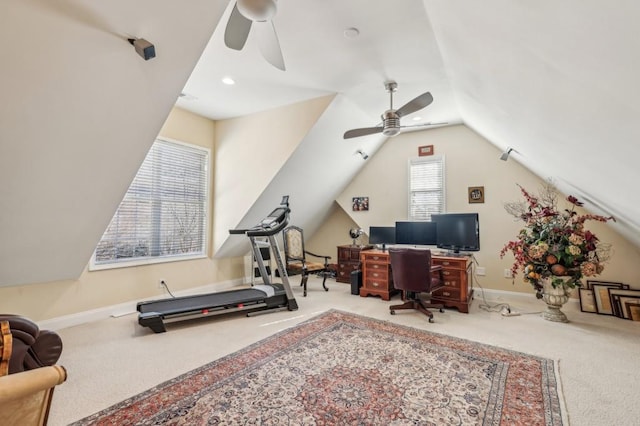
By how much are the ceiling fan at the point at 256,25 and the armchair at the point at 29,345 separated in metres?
1.99

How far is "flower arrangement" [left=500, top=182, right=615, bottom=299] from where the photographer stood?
10.8ft

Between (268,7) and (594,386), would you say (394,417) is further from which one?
(268,7)

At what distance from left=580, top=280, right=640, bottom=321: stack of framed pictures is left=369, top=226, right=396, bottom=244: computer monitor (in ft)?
8.72

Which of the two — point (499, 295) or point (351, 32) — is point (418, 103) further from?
point (499, 295)

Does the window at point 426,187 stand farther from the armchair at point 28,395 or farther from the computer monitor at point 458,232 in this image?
the armchair at point 28,395

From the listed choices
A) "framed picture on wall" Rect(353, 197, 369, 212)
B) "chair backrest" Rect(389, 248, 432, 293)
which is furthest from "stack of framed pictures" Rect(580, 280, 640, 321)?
"framed picture on wall" Rect(353, 197, 369, 212)

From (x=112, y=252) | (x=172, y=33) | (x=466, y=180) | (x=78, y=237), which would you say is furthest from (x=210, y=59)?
(x=466, y=180)

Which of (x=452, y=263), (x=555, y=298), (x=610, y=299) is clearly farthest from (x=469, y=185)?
(x=610, y=299)

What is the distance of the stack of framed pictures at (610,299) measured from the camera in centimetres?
359

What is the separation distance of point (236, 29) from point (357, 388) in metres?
2.60

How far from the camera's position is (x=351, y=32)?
2537mm

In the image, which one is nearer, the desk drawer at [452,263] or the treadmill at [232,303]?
the treadmill at [232,303]

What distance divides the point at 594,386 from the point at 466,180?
3379 millimetres

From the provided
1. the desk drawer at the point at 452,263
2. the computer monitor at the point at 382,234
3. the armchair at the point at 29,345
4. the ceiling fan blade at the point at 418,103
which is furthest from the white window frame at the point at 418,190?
the armchair at the point at 29,345
